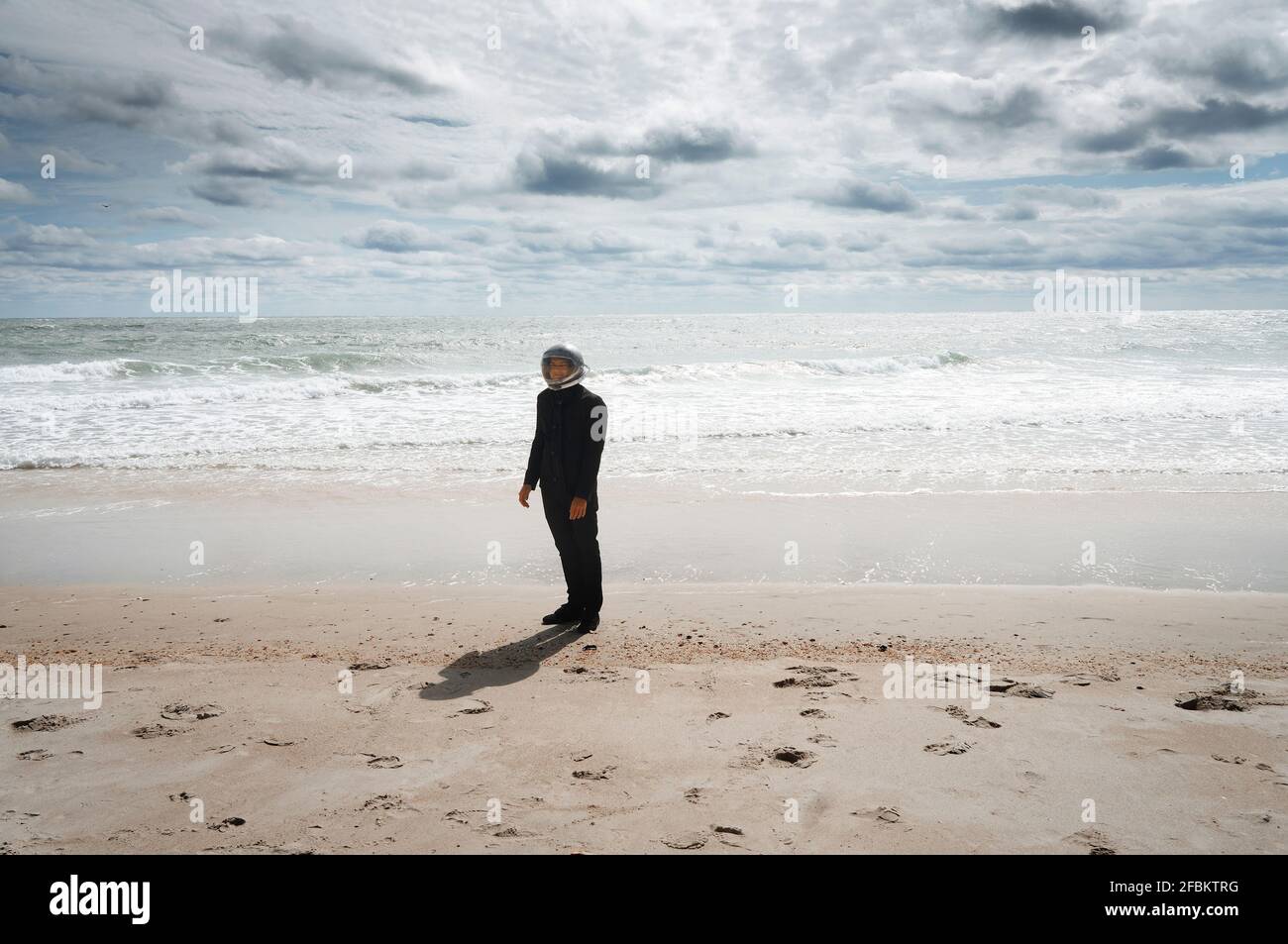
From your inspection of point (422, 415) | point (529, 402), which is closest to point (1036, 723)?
point (422, 415)

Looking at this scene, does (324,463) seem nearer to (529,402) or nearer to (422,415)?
(422,415)

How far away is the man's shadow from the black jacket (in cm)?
96

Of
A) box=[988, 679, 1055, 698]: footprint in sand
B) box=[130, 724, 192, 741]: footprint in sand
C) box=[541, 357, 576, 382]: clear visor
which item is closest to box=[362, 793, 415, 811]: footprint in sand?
box=[130, 724, 192, 741]: footprint in sand

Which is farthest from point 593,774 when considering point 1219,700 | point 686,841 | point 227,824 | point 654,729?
point 1219,700

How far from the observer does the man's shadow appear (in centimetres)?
458

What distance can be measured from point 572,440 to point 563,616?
1279mm

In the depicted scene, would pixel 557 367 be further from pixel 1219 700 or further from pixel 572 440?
pixel 1219 700

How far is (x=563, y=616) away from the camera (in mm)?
5816

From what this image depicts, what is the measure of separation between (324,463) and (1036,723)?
34.8 feet

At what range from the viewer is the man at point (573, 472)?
18.6 feet

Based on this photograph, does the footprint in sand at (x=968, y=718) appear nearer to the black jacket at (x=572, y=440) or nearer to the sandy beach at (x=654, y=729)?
the sandy beach at (x=654, y=729)
